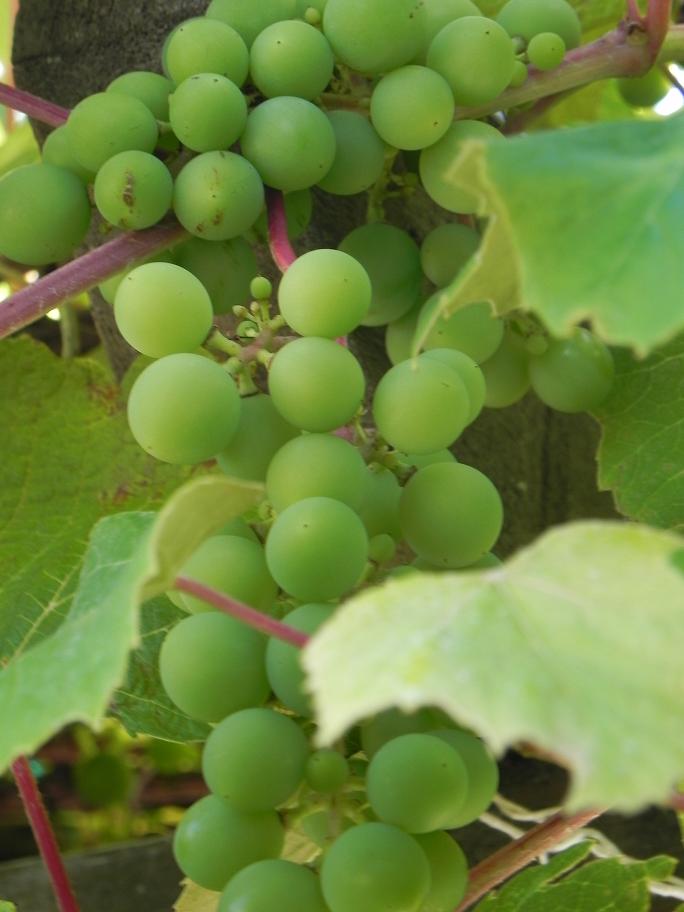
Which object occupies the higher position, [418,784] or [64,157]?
[64,157]

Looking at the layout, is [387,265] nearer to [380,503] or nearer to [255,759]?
[380,503]

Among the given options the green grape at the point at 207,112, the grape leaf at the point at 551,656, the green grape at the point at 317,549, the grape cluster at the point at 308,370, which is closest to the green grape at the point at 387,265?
the grape cluster at the point at 308,370

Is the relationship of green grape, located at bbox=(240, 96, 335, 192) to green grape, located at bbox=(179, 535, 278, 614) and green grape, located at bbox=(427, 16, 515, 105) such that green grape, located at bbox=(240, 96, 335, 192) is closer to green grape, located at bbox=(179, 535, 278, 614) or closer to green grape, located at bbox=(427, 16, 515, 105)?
green grape, located at bbox=(427, 16, 515, 105)

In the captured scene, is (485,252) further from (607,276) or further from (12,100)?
(12,100)

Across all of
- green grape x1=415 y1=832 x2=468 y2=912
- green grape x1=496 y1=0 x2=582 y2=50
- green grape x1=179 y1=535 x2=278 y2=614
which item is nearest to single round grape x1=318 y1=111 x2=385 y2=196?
green grape x1=496 y1=0 x2=582 y2=50

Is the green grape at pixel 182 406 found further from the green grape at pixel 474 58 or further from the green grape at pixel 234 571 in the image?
the green grape at pixel 474 58

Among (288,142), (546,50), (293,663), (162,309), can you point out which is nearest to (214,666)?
(293,663)

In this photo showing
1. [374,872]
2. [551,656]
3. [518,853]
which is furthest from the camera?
[518,853]
